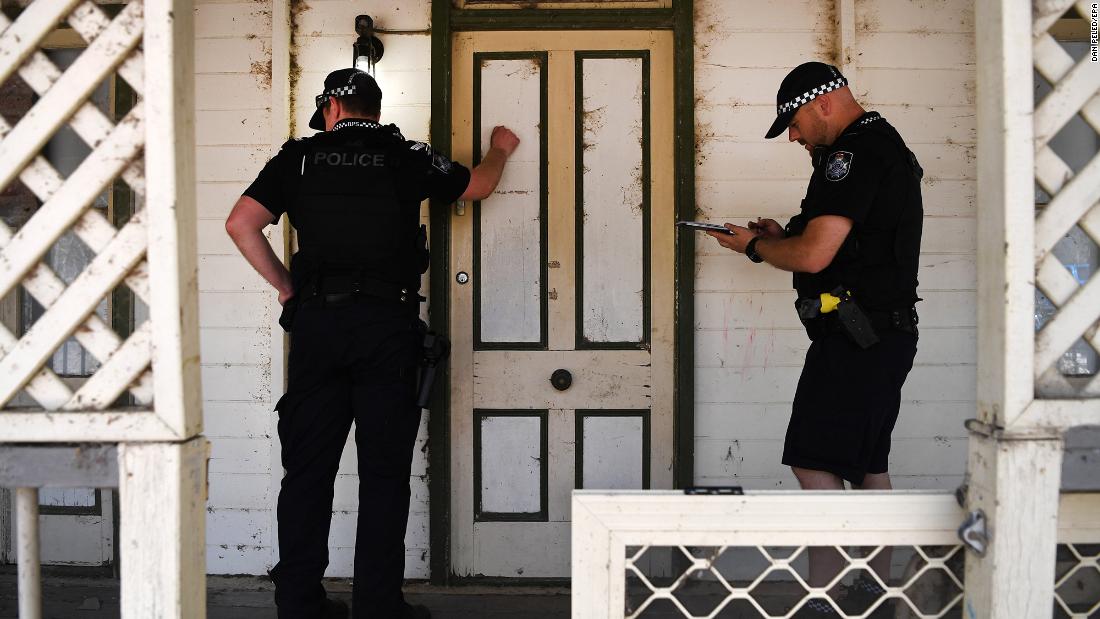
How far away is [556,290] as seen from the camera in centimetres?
371

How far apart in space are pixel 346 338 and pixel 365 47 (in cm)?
129

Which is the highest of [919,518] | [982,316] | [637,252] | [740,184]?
[740,184]

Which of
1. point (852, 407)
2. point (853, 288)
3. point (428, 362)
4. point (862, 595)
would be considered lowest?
point (862, 595)

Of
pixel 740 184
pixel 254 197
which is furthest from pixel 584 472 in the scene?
pixel 254 197

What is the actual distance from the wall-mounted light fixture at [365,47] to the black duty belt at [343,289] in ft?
3.38

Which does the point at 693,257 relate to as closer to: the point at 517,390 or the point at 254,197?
the point at 517,390

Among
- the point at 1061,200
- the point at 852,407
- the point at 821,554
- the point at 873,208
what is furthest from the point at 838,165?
the point at 821,554

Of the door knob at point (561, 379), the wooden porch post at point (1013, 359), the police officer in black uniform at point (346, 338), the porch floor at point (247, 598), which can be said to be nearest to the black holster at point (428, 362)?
the police officer in black uniform at point (346, 338)

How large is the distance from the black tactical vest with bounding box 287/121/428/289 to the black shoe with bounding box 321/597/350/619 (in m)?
1.18

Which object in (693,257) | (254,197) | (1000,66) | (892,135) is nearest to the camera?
(1000,66)

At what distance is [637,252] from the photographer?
369 centimetres

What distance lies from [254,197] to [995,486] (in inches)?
94.9

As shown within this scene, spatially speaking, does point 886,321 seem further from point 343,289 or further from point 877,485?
point 343,289

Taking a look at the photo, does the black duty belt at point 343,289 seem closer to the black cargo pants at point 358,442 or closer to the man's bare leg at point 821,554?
the black cargo pants at point 358,442
